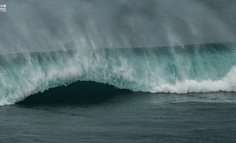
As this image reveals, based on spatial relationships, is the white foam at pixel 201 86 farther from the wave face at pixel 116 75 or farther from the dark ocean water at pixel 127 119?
the dark ocean water at pixel 127 119

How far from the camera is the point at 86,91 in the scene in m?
19.8

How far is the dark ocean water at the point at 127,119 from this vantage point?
38.9 feet

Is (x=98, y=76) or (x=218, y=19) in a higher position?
(x=218, y=19)

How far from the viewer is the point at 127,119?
1392 cm

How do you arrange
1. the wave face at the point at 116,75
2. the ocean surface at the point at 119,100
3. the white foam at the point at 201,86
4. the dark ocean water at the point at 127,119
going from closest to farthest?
the dark ocean water at the point at 127,119 → the ocean surface at the point at 119,100 → the white foam at the point at 201,86 → the wave face at the point at 116,75

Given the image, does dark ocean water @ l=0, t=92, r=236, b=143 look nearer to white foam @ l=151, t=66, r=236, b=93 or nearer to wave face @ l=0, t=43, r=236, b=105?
white foam @ l=151, t=66, r=236, b=93

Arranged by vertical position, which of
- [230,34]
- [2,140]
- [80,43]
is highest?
[230,34]

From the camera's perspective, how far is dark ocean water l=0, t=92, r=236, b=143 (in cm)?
1186

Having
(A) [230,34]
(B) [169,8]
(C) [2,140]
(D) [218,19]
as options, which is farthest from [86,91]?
(A) [230,34]

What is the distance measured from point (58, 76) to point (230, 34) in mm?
29939

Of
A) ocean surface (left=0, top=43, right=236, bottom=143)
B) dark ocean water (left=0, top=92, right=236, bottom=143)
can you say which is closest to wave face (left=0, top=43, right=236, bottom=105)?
ocean surface (left=0, top=43, right=236, bottom=143)

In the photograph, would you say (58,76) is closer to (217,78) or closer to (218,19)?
(217,78)

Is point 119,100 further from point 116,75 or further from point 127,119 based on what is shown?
point 127,119

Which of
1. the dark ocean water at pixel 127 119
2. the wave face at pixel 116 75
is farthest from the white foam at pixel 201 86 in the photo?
the dark ocean water at pixel 127 119
